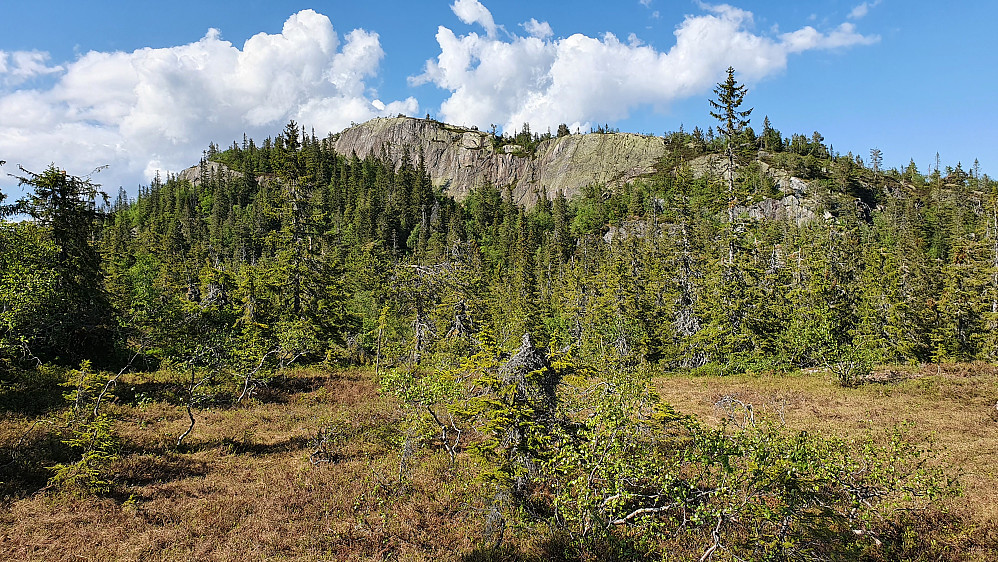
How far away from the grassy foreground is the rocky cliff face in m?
126

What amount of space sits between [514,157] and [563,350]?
160 meters

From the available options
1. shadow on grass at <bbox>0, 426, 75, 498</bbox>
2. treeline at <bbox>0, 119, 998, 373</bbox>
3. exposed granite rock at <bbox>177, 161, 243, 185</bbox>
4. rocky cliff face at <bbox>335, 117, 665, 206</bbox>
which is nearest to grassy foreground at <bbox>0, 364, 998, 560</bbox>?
shadow on grass at <bbox>0, 426, 75, 498</bbox>

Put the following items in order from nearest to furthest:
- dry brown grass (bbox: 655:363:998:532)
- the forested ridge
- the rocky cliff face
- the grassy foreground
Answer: the forested ridge, the grassy foreground, dry brown grass (bbox: 655:363:998:532), the rocky cliff face

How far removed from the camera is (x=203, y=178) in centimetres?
13762

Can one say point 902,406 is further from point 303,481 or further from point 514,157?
point 514,157

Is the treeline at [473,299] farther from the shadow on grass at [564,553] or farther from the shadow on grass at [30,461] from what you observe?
the shadow on grass at [564,553]

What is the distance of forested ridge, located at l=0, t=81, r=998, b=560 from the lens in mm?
7543

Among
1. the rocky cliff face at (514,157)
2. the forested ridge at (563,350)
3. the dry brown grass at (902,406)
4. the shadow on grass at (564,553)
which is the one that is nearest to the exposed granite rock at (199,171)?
the rocky cliff face at (514,157)

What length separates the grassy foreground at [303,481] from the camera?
808 centimetres

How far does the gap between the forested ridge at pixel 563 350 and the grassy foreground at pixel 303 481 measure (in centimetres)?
32

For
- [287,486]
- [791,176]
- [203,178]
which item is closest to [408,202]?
[203,178]

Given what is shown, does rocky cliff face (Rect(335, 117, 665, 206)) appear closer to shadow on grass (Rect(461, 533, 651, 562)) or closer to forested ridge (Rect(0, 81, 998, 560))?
forested ridge (Rect(0, 81, 998, 560))

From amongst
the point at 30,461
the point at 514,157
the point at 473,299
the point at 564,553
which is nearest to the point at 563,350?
the point at 564,553

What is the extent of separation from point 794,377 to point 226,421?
25.3 m
